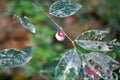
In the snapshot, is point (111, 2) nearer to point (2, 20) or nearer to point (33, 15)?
point (33, 15)

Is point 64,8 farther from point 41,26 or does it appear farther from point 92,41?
point 41,26

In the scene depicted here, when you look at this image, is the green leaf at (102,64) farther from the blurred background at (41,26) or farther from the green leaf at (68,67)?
the blurred background at (41,26)

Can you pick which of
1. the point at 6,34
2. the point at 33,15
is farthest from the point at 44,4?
the point at 6,34

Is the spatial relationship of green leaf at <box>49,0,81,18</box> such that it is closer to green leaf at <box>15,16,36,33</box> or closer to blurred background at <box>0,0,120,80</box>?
green leaf at <box>15,16,36,33</box>

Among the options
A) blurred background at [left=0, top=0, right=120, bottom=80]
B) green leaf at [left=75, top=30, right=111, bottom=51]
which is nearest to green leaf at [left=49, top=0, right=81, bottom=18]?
green leaf at [left=75, top=30, right=111, bottom=51]

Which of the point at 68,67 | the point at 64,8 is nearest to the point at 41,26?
the point at 64,8
